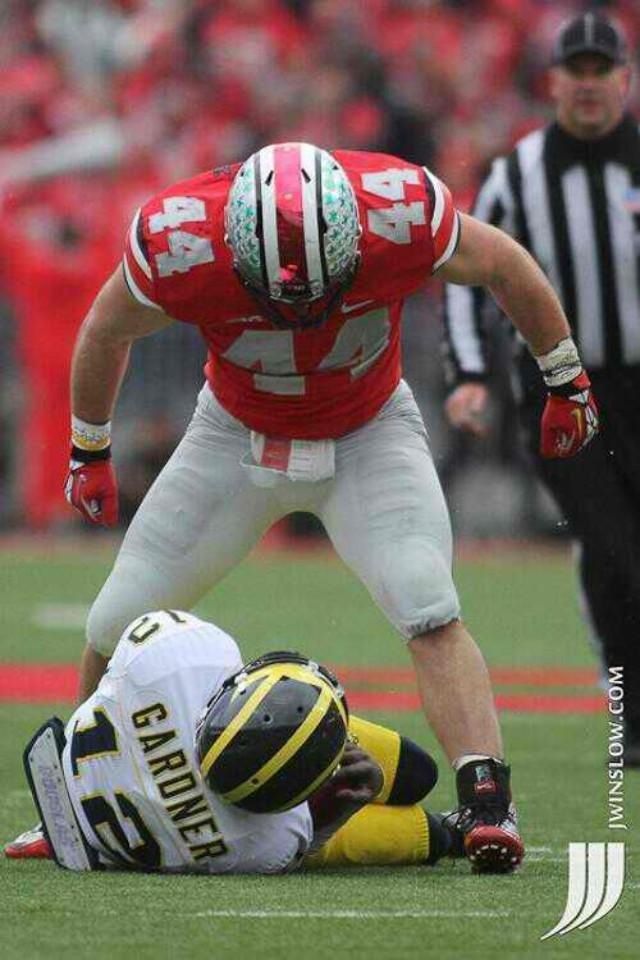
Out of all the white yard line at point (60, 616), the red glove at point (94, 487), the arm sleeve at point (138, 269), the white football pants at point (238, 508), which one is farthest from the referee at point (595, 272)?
the white yard line at point (60, 616)

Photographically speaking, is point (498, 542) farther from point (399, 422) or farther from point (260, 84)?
point (399, 422)

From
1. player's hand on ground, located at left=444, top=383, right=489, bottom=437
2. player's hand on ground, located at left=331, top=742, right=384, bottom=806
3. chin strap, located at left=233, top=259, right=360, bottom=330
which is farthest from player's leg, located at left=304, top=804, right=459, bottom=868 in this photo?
player's hand on ground, located at left=444, top=383, right=489, bottom=437

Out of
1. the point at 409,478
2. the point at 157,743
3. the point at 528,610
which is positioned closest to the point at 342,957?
the point at 157,743

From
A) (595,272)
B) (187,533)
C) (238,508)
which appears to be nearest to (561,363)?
(238,508)

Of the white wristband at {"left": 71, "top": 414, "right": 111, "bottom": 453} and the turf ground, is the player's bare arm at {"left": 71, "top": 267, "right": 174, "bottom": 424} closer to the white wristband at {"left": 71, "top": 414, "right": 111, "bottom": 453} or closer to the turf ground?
the white wristband at {"left": 71, "top": 414, "right": 111, "bottom": 453}

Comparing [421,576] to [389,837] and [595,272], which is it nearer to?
[389,837]

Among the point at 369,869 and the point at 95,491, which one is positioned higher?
the point at 95,491

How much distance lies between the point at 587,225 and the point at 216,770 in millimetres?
2908

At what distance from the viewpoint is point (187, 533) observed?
16.4 ft

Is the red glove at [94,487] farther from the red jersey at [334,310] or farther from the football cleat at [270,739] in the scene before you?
the football cleat at [270,739]

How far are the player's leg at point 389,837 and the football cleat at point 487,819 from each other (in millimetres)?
59

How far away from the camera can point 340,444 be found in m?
5.02

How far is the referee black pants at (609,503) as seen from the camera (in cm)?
650

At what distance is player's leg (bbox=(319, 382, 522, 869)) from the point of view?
15.3 feet
